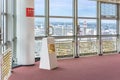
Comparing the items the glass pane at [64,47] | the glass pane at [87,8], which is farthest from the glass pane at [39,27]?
the glass pane at [87,8]

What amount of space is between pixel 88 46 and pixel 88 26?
0.97 metres

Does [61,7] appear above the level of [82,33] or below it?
above

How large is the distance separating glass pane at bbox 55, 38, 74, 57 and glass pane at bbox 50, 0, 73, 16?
46.5 inches

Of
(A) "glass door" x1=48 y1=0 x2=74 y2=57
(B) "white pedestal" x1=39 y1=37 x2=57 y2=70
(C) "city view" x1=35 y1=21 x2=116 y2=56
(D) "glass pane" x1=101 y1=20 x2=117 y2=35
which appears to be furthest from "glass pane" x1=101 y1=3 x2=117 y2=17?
(B) "white pedestal" x1=39 y1=37 x2=57 y2=70

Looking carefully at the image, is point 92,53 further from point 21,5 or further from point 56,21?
point 21,5

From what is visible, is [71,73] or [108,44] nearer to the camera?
[71,73]

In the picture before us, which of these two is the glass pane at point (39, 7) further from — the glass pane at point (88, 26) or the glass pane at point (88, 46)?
the glass pane at point (88, 46)

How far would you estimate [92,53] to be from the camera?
35.9ft

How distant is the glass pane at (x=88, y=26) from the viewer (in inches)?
414

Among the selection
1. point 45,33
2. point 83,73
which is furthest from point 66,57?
point 83,73

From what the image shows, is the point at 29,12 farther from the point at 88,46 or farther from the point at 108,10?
the point at 108,10

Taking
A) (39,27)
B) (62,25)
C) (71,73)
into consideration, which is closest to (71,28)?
(62,25)

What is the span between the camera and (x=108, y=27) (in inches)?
454

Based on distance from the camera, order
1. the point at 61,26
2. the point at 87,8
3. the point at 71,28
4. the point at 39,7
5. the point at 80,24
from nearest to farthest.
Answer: the point at 39,7 < the point at 61,26 < the point at 71,28 < the point at 80,24 < the point at 87,8
